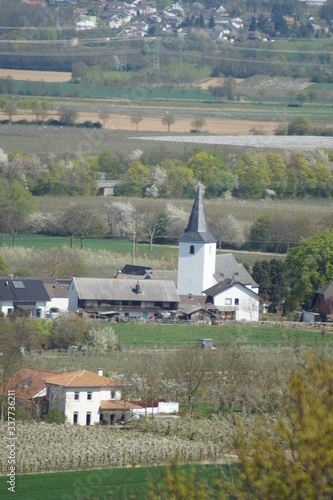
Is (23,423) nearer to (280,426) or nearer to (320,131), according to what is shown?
(280,426)

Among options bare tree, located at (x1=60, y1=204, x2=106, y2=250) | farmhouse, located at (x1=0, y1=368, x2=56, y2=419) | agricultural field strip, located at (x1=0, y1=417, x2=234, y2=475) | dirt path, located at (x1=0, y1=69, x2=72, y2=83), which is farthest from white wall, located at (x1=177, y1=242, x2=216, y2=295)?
dirt path, located at (x1=0, y1=69, x2=72, y2=83)

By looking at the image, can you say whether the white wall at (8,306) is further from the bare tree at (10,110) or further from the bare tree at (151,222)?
the bare tree at (10,110)

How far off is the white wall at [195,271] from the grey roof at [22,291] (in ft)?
15.0

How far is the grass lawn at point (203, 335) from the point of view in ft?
98.0

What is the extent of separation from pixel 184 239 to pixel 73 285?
411 cm

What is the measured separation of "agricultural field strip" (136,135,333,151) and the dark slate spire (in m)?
29.2

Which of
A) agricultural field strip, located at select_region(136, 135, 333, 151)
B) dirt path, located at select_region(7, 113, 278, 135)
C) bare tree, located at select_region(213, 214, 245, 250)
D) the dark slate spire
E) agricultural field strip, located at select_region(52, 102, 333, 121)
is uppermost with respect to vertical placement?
agricultural field strip, located at select_region(52, 102, 333, 121)

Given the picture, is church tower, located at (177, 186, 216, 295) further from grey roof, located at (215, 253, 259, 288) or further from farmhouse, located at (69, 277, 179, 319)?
farmhouse, located at (69, 277, 179, 319)

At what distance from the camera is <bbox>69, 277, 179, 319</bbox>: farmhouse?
3475cm

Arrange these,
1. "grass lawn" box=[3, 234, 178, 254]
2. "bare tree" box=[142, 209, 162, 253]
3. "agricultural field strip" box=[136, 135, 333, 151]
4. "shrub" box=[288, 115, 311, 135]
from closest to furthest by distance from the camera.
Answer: "grass lawn" box=[3, 234, 178, 254] → "bare tree" box=[142, 209, 162, 253] → "agricultural field strip" box=[136, 135, 333, 151] → "shrub" box=[288, 115, 311, 135]

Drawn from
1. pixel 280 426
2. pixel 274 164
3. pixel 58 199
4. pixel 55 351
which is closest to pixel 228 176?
pixel 274 164

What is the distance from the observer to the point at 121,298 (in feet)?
114

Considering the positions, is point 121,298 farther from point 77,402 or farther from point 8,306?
point 77,402

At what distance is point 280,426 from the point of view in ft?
32.5
